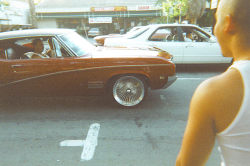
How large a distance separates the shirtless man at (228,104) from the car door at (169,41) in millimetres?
6998

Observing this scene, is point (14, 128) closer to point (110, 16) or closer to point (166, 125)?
point (166, 125)

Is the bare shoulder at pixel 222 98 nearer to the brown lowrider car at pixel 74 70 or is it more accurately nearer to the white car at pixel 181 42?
the brown lowrider car at pixel 74 70

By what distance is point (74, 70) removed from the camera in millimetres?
4516

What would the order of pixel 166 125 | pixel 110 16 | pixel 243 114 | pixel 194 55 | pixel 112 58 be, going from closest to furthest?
pixel 243 114 < pixel 166 125 < pixel 112 58 < pixel 194 55 < pixel 110 16

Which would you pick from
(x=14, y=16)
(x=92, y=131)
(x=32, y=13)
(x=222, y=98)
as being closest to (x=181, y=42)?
(x=92, y=131)

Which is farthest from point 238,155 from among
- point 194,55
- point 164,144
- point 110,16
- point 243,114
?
point 110,16

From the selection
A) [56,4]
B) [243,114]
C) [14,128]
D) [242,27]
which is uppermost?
[56,4]

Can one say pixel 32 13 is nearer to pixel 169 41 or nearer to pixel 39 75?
pixel 169 41

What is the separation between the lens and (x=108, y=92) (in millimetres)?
4805

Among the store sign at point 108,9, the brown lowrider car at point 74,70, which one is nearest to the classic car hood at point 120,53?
the brown lowrider car at point 74,70

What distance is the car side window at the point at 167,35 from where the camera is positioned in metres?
7.98

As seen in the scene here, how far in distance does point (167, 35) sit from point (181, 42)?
Result: 518mm

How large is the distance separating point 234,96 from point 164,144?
2717 millimetres

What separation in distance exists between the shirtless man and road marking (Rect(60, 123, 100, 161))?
2.42 metres
